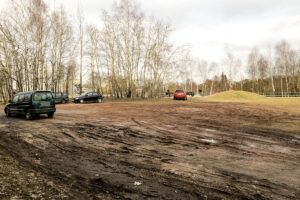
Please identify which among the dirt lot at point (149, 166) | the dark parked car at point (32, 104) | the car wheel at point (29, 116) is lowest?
the dirt lot at point (149, 166)

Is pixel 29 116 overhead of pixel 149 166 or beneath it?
overhead

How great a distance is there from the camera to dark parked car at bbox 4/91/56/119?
10008 mm

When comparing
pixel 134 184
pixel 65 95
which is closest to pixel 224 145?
pixel 134 184

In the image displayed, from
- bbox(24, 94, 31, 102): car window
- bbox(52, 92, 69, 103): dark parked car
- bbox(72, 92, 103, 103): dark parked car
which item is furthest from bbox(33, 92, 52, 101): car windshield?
bbox(52, 92, 69, 103): dark parked car

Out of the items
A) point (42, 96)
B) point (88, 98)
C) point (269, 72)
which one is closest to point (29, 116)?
point (42, 96)

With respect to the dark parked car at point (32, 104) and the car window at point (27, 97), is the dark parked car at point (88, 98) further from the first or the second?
the car window at point (27, 97)

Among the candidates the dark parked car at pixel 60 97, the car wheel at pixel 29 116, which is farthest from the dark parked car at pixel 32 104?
the dark parked car at pixel 60 97

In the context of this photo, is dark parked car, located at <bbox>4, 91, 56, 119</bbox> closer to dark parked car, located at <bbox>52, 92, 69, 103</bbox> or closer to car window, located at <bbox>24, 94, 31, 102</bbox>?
car window, located at <bbox>24, 94, 31, 102</bbox>

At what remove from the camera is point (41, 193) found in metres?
2.75

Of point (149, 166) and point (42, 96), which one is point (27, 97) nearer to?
point (42, 96)

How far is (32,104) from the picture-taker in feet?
32.7

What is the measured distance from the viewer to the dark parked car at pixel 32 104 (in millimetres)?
10008

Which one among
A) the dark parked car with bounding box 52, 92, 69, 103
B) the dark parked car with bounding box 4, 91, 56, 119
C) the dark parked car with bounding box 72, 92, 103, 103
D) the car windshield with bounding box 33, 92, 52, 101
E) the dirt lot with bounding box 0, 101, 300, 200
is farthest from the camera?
the dark parked car with bounding box 52, 92, 69, 103

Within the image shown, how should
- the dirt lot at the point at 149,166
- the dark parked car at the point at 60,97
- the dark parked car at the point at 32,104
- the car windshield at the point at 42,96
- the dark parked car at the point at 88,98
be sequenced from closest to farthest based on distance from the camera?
the dirt lot at the point at 149,166 < the dark parked car at the point at 32,104 < the car windshield at the point at 42,96 < the dark parked car at the point at 88,98 < the dark parked car at the point at 60,97
